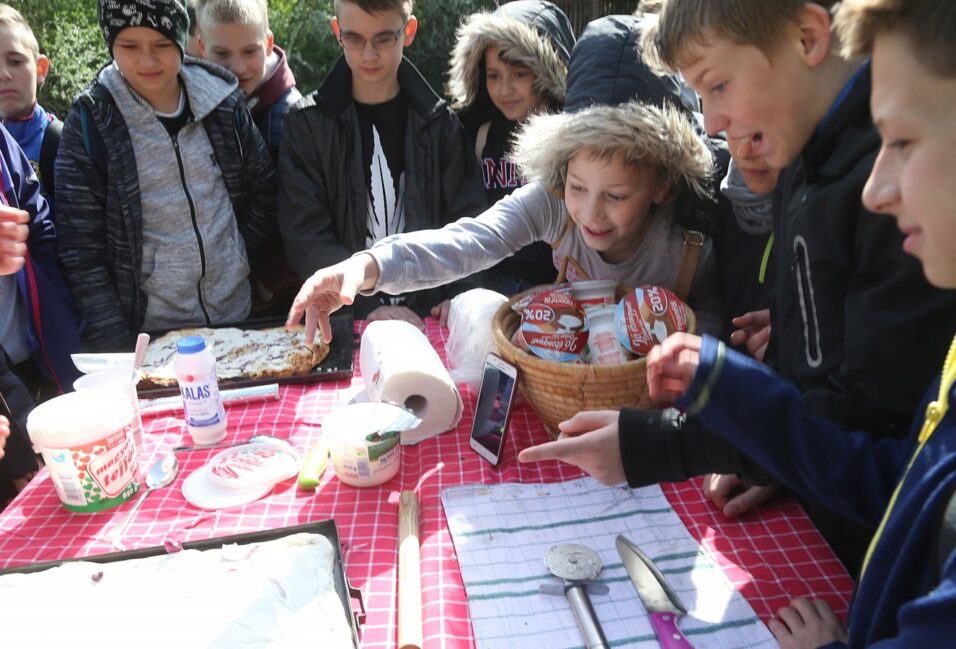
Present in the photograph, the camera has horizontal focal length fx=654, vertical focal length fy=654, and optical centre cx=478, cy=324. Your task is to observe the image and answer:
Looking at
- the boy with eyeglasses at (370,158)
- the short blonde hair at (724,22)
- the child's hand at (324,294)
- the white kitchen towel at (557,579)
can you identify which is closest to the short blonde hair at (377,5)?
the boy with eyeglasses at (370,158)

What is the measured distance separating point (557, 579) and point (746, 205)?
1.22 m

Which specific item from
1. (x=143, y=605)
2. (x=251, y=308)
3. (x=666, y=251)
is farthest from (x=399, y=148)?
(x=143, y=605)

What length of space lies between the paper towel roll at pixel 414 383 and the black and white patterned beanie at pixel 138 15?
1.40 metres

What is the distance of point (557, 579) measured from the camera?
1.10m

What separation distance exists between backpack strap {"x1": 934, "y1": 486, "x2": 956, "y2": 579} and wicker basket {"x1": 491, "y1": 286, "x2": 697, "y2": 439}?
2.18 ft

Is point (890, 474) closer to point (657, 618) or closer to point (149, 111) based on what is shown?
point (657, 618)

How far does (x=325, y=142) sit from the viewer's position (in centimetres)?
255

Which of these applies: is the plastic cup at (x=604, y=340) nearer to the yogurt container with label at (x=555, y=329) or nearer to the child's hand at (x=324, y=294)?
the yogurt container with label at (x=555, y=329)

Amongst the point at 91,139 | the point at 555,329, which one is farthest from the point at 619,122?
the point at 91,139

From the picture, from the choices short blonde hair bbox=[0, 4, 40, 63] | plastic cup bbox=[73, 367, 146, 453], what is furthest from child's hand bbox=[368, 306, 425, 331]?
short blonde hair bbox=[0, 4, 40, 63]

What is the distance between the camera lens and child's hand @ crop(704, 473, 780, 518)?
123 cm

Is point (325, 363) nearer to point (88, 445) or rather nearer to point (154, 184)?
point (88, 445)

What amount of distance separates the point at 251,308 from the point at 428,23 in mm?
6779

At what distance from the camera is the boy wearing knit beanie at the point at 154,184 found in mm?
2180
